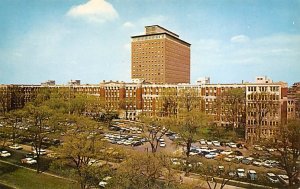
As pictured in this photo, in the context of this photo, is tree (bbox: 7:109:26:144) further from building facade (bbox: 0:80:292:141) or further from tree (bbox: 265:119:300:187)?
tree (bbox: 265:119:300:187)

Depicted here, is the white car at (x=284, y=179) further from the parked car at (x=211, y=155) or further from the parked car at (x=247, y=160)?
the parked car at (x=211, y=155)

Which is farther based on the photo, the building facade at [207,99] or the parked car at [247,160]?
the building facade at [207,99]

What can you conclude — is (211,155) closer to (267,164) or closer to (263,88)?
(267,164)

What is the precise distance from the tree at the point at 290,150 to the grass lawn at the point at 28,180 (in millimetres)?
3551

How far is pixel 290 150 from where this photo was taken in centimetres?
479

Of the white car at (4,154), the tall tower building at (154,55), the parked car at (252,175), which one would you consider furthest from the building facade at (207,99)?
the tall tower building at (154,55)

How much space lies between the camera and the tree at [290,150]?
4.54 metres

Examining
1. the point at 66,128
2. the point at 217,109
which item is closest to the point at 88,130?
the point at 66,128

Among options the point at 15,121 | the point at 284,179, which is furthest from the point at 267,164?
the point at 15,121

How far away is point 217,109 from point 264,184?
653 centimetres

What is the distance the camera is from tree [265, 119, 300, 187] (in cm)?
454

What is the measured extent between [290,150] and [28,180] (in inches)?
197

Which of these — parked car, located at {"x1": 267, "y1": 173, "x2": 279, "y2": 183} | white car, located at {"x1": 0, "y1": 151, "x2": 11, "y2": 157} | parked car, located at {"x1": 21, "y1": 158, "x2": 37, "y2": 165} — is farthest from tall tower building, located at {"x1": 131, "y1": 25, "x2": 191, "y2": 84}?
parked car, located at {"x1": 267, "y1": 173, "x2": 279, "y2": 183}

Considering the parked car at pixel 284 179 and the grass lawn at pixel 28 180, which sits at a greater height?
the parked car at pixel 284 179
